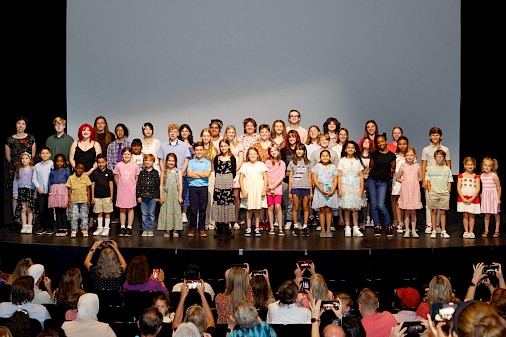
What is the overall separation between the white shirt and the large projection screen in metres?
5.82

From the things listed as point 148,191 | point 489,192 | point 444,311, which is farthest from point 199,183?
point 444,311

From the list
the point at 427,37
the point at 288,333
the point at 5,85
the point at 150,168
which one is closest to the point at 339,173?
the point at 150,168

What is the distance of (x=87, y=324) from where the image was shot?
3.99 m

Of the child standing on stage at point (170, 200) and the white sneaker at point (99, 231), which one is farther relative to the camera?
the white sneaker at point (99, 231)

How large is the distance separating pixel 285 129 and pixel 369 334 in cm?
481

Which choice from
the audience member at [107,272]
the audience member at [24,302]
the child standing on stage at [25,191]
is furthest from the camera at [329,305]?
the child standing on stage at [25,191]

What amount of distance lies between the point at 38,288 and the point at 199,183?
2.91 meters

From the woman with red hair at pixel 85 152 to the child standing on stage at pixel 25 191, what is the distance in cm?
56

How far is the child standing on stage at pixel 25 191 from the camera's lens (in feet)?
26.8

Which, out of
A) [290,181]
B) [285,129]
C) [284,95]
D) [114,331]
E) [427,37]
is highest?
[427,37]

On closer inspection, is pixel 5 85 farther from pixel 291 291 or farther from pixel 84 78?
pixel 291 291

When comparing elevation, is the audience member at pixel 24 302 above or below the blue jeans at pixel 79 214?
below

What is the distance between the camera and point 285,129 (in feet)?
28.1

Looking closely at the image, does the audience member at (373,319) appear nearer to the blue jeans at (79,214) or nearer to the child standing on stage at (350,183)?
the child standing on stage at (350,183)
